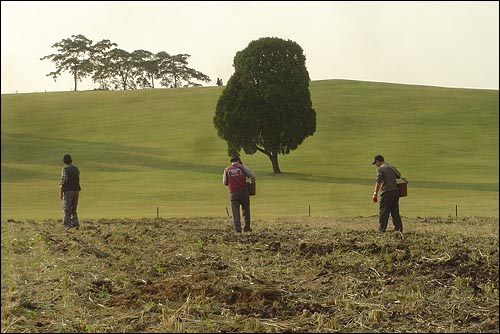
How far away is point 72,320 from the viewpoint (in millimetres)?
7254

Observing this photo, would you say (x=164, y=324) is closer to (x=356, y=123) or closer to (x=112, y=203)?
(x=112, y=203)

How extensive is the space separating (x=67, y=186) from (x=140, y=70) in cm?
5665

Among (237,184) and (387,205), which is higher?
(237,184)

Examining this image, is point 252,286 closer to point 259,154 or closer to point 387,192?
point 387,192

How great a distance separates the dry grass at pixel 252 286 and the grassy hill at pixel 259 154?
996 cm

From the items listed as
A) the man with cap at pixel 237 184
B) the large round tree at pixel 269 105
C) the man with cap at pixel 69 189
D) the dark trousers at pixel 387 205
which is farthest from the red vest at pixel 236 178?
the large round tree at pixel 269 105

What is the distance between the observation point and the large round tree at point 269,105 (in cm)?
5125

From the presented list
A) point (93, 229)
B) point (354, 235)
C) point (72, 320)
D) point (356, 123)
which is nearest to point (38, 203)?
point (93, 229)

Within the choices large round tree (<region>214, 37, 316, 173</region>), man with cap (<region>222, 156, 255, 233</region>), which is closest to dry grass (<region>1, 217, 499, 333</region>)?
man with cap (<region>222, 156, 255, 233</region>)

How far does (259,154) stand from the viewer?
61312 mm

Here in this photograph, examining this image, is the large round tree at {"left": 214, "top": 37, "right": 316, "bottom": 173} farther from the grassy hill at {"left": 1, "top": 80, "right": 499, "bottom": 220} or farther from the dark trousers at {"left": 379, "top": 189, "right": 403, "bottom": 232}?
the dark trousers at {"left": 379, "top": 189, "right": 403, "bottom": 232}

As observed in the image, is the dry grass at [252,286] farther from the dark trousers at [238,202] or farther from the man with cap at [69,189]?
the man with cap at [69,189]

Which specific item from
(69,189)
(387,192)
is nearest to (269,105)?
(69,189)

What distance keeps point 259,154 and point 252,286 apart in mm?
52555
